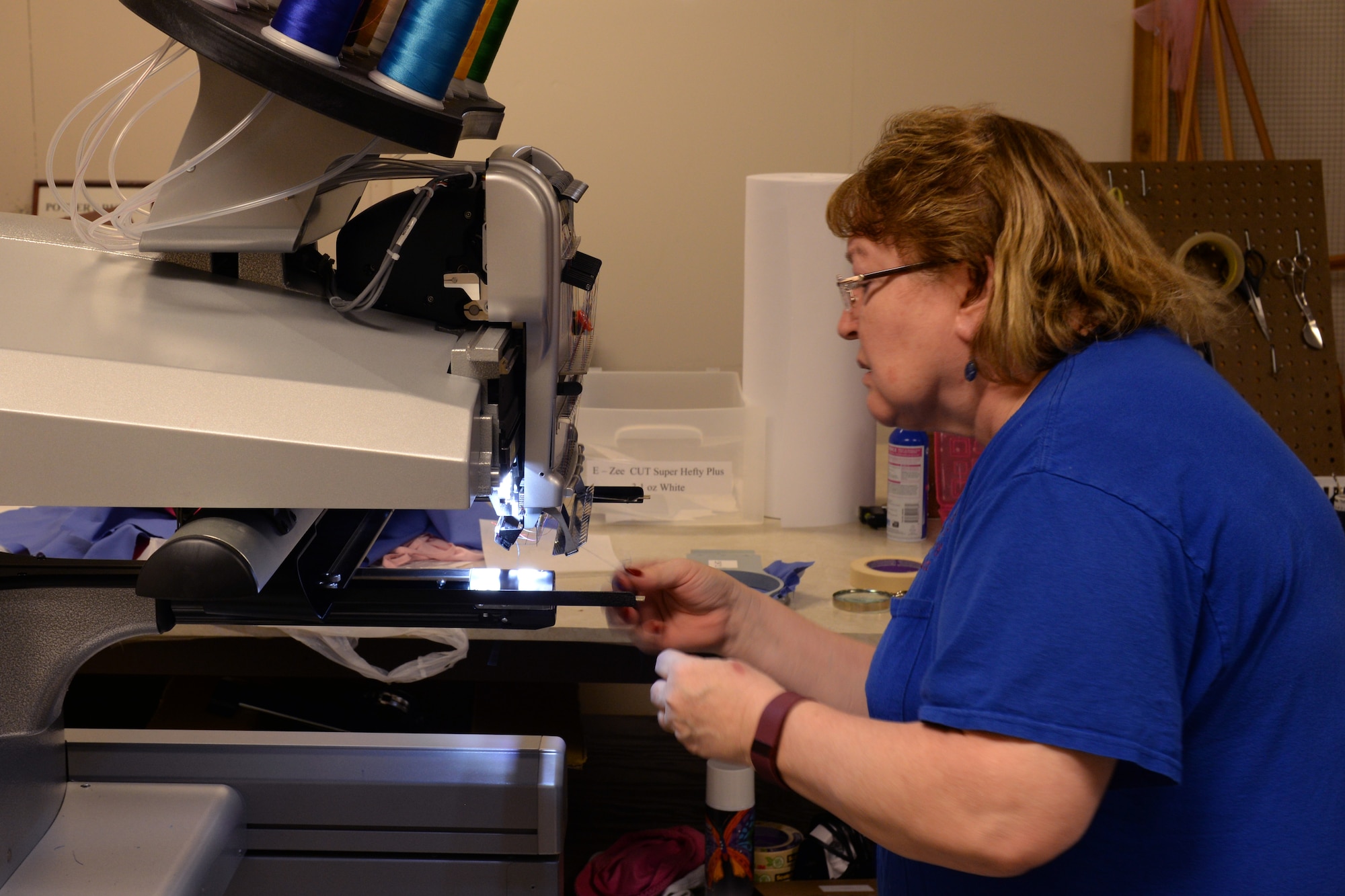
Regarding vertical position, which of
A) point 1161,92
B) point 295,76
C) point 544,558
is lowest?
point 544,558

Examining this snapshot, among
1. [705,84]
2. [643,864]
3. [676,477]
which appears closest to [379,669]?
[643,864]

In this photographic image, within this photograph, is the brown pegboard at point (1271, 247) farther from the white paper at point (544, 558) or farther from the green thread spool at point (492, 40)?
the green thread spool at point (492, 40)

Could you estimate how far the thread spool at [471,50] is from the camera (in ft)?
2.55

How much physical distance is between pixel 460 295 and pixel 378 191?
1.30 m

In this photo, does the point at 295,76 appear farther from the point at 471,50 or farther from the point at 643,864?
the point at 643,864

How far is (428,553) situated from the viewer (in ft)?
5.42

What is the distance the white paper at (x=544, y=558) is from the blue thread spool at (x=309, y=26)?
1.01 m

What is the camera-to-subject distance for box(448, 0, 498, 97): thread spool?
78 centimetres

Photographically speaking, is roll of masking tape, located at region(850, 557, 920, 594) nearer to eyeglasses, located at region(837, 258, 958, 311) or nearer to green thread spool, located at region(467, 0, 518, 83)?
eyeglasses, located at region(837, 258, 958, 311)

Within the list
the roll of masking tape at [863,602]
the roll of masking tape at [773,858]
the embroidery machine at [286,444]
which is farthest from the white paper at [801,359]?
the embroidery machine at [286,444]

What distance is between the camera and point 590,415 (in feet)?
6.22

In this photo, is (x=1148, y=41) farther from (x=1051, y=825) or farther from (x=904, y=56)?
(x=1051, y=825)

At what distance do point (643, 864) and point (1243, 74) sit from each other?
2382 millimetres

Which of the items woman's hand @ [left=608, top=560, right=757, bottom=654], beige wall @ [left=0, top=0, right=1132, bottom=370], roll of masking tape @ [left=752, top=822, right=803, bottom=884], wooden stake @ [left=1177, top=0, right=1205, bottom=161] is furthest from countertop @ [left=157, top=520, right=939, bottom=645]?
wooden stake @ [left=1177, top=0, right=1205, bottom=161]
